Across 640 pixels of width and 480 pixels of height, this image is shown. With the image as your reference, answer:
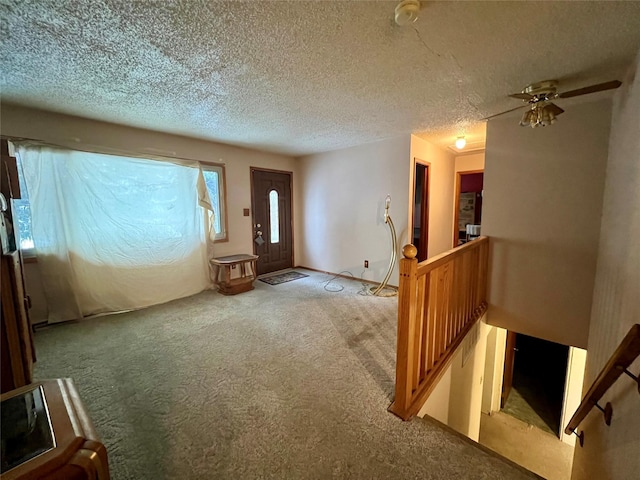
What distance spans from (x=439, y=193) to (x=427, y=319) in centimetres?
347

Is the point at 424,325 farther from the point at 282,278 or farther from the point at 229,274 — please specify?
the point at 282,278

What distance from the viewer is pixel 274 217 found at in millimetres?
5066

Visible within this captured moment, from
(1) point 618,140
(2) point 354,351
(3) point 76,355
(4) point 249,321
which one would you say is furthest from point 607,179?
(3) point 76,355

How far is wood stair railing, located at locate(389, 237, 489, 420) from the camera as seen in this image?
1583 millimetres

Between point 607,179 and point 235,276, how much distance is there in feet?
14.9

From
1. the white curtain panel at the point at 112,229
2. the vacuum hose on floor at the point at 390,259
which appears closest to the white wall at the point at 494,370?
the vacuum hose on floor at the point at 390,259

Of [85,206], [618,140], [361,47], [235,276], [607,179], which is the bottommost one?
[235,276]

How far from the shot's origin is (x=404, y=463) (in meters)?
1.36

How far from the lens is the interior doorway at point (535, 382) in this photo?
4.39 m

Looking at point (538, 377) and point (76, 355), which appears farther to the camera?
point (538, 377)

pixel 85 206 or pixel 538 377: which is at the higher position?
pixel 85 206

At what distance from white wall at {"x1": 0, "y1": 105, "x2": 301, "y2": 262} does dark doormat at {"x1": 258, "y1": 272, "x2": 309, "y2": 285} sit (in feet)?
1.99

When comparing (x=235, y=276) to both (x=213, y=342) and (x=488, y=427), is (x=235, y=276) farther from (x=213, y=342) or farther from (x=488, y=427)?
(x=488, y=427)

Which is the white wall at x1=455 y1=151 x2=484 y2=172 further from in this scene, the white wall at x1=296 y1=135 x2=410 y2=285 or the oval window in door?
the oval window in door
